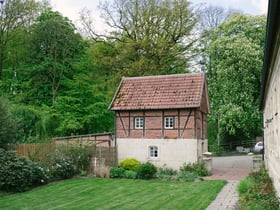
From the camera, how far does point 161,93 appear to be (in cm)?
2378

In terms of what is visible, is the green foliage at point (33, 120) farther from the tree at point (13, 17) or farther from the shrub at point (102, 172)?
the tree at point (13, 17)

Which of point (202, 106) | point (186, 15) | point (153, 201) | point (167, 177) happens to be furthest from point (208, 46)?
point (153, 201)

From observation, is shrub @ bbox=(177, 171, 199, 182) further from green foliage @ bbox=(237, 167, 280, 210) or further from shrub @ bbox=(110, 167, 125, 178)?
green foliage @ bbox=(237, 167, 280, 210)

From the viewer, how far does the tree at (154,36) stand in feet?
104

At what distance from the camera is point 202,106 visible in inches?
941

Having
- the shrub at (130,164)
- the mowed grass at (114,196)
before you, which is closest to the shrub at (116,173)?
the shrub at (130,164)

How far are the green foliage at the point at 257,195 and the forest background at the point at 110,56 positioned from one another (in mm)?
15592

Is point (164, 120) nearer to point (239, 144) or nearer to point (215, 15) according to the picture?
point (239, 144)

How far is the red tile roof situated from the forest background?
5.76 meters

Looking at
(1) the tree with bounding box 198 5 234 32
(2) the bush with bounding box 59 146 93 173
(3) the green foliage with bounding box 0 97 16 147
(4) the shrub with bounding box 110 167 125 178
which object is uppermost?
(1) the tree with bounding box 198 5 234 32

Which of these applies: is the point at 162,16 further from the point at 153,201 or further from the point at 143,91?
the point at 153,201

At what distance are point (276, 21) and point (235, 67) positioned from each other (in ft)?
80.3

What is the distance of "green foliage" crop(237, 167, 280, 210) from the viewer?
313 inches

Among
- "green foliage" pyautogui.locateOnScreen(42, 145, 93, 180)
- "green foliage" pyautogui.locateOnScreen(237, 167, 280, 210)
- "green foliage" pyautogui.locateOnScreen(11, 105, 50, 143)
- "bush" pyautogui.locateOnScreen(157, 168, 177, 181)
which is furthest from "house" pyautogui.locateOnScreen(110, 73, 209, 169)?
"green foliage" pyautogui.locateOnScreen(237, 167, 280, 210)
